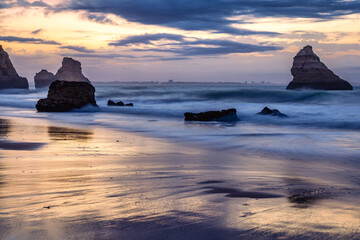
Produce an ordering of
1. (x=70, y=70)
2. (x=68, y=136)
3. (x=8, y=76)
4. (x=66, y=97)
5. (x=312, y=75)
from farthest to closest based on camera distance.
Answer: (x=70, y=70)
(x=8, y=76)
(x=312, y=75)
(x=66, y=97)
(x=68, y=136)

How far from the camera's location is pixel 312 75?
7144 cm

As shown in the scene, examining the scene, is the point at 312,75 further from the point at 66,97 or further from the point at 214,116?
the point at 214,116

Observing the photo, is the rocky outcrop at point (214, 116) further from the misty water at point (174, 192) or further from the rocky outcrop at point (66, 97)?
the rocky outcrop at point (66, 97)

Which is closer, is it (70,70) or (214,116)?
(214,116)

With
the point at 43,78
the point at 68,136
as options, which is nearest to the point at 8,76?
the point at 43,78

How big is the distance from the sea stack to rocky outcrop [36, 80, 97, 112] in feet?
180

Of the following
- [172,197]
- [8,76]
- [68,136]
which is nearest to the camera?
[172,197]

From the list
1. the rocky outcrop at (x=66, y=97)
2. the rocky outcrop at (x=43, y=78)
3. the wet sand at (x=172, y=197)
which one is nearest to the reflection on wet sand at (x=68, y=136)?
the wet sand at (x=172, y=197)

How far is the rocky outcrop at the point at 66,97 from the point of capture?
74.5 ft

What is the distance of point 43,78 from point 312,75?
338 ft

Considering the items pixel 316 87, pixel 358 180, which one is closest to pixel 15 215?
pixel 358 180

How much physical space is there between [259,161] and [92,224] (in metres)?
4.69

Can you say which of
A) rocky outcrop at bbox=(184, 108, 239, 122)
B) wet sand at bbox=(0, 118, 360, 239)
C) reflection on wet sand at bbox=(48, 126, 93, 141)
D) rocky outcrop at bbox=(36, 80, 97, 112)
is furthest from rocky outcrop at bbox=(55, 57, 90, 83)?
wet sand at bbox=(0, 118, 360, 239)

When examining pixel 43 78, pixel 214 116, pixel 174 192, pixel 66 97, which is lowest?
pixel 174 192
